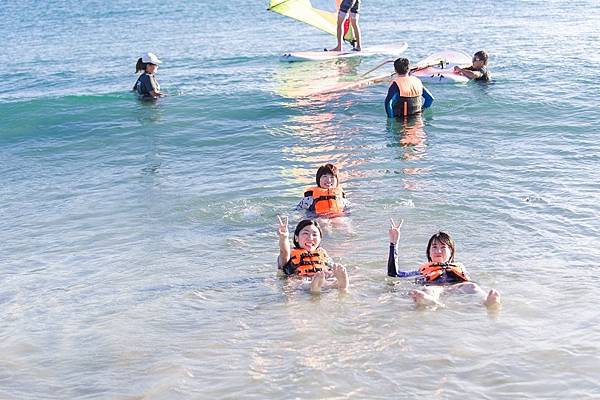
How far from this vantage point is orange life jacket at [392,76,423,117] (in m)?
15.0

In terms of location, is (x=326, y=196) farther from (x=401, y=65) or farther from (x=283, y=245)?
(x=401, y=65)

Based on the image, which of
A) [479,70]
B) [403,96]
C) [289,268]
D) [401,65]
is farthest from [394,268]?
[479,70]

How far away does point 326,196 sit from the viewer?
33.8ft

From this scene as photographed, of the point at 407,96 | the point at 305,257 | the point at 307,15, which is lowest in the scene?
the point at 305,257

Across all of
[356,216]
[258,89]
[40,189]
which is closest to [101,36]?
[258,89]

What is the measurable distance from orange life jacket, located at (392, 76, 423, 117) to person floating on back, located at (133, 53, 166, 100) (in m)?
4.98

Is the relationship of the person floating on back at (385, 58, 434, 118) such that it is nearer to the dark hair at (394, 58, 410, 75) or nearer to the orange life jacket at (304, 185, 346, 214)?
the dark hair at (394, 58, 410, 75)

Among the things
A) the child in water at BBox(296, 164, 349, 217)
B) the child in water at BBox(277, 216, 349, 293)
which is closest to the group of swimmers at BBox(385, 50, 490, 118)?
the child in water at BBox(296, 164, 349, 217)

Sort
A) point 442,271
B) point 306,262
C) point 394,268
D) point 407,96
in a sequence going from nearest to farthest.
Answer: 1. point 442,271
2. point 394,268
3. point 306,262
4. point 407,96

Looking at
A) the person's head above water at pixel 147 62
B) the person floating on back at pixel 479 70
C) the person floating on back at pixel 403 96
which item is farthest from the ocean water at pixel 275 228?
the person's head above water at pixel 147 62

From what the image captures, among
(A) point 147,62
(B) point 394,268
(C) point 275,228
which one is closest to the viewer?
(B) point 394,268

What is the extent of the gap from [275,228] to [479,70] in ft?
29.9

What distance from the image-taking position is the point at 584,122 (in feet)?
48.1

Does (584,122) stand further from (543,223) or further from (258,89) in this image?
(258,89)
